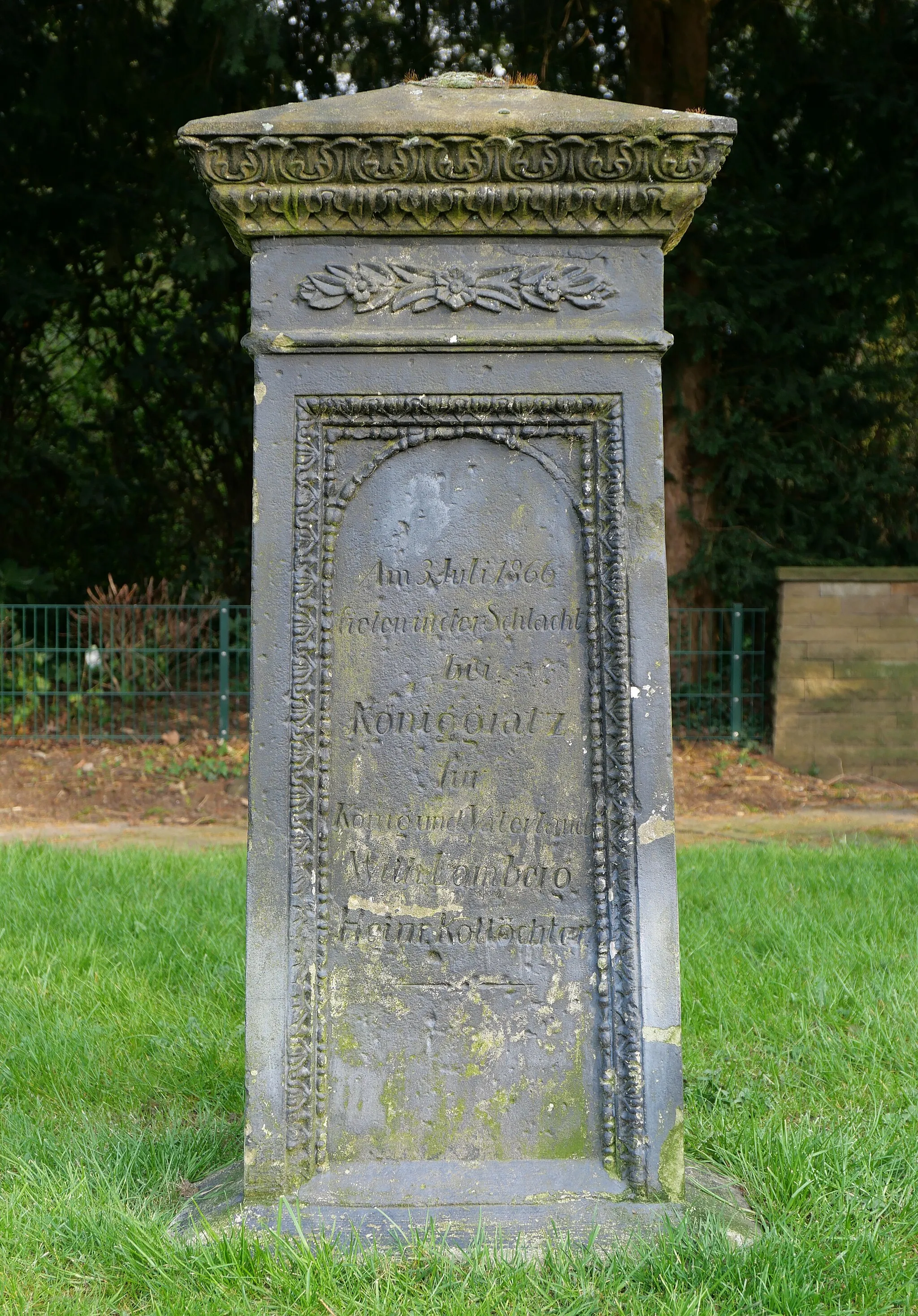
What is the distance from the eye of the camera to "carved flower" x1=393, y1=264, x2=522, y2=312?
8.70 ft

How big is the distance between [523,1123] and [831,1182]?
0.78 metres

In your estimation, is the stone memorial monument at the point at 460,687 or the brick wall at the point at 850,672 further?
the brick wall at the point at 850,672

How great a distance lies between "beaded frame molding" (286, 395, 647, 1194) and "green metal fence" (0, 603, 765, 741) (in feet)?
23.0

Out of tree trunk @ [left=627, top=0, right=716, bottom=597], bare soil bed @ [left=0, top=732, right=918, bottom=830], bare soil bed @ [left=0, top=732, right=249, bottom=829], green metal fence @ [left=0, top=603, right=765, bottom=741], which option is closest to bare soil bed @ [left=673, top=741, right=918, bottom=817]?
bare soil bed @ [left=0, top=732, right=918, bottom=830]

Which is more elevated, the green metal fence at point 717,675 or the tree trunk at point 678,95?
the tree trunk at point 678,95

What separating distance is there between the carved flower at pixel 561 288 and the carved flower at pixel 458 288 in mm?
30

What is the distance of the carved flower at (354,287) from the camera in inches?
104

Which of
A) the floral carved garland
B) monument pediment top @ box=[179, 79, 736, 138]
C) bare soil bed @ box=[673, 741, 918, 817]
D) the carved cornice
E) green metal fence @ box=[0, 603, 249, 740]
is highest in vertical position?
monument pediment top @ box=[179, 79, 736, 138]

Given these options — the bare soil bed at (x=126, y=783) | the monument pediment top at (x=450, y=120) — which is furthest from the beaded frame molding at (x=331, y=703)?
the bare soil bed at (x=126, y=783)

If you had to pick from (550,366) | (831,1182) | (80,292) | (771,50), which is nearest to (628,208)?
(550,366)

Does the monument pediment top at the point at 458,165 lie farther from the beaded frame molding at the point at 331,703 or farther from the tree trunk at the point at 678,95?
the tree trunk at the point at 678,95

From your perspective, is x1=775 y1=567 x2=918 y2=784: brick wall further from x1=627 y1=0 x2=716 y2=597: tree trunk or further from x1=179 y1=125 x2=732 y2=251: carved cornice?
x1=179 y1=125 x2=732 y2=251: carved cornice

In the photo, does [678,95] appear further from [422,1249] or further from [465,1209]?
[422,1249]

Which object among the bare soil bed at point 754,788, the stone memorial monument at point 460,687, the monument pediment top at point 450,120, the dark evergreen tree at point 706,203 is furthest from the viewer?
the dark evergreen tree at point 706,203
